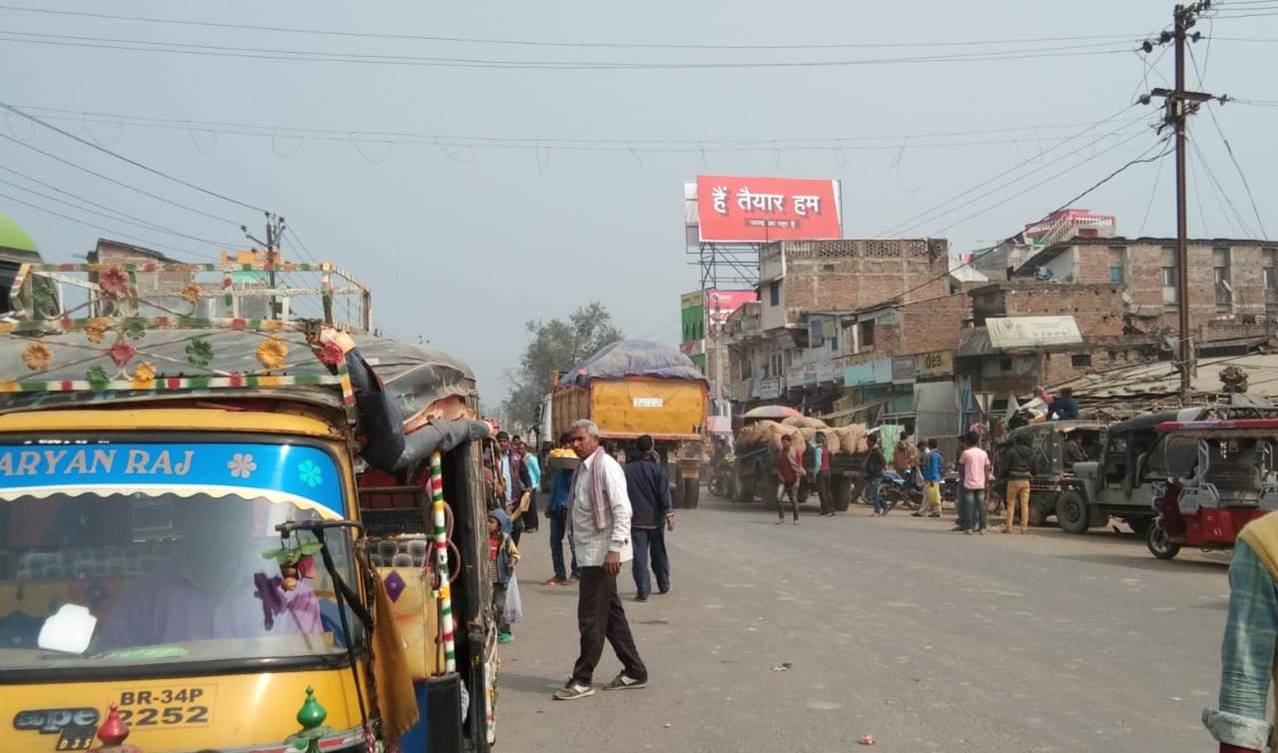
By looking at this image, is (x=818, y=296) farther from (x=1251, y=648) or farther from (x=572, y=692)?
(x=1251, y=648)

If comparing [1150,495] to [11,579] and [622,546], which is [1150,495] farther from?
[11,579]

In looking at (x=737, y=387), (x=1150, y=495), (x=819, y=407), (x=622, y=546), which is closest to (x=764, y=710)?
(x=622, y=546)

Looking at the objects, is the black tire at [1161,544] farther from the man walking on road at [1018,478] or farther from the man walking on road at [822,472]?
the man walking on road at [822,472]

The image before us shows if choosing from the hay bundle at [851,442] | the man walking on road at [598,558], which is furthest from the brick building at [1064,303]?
the man walking on road at [598,558]

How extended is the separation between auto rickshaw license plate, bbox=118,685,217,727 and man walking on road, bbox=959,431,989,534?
706 inches

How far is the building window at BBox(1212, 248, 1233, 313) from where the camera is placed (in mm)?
48219


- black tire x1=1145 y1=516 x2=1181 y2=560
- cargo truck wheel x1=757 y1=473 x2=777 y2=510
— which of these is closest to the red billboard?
cargo truck wheel x1=757 y1=473 x2=777 y2=510

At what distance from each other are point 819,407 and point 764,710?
43720mm

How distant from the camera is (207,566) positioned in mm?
3715

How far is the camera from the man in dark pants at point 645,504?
12.1 meters

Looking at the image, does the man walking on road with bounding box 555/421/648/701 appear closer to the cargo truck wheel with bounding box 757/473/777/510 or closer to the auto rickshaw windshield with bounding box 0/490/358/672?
the auto rickshaw windshield with bounding box 0/490/358/672

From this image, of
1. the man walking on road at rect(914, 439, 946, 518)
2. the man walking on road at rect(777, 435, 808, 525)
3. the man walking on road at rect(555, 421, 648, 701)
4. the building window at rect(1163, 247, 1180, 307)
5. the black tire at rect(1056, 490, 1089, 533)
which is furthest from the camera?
the building window at rect(1163, 247, 1180, 307)

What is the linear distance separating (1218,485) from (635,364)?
13.4 metres

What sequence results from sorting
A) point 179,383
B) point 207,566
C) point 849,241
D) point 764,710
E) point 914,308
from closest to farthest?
point 207,566 < point 179,383 < point 764,710 < point 914,308 < point 849,241
